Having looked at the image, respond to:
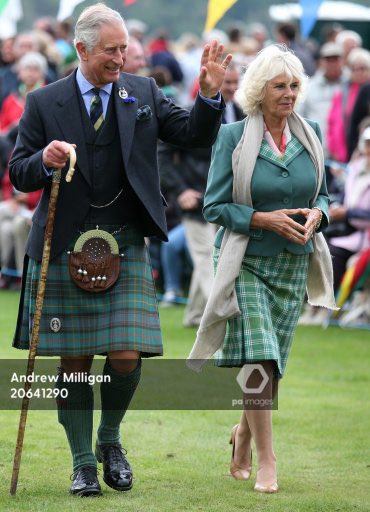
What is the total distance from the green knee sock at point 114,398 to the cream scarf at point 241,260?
1.69 feet

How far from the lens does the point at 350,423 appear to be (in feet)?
29.0

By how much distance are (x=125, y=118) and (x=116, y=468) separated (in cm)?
167

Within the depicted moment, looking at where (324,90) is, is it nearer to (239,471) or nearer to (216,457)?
(216,457)

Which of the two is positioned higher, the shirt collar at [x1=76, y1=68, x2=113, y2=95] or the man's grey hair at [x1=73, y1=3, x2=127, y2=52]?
the man's grey hair at [x1=73, y1=3, x2=127, y2=52]

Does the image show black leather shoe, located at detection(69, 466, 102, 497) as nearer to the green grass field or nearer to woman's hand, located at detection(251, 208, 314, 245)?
the green grass field

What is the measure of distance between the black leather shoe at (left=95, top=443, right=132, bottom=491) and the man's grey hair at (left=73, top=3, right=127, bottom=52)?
192 cm

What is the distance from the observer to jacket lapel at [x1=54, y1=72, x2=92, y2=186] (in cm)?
660

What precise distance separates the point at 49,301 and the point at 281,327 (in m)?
1.24

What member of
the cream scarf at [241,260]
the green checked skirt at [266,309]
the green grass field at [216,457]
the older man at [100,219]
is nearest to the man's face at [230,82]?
the green grass field at [216,457]

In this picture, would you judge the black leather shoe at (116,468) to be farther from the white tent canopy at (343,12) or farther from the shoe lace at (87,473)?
the white tent canopy at (343,12)

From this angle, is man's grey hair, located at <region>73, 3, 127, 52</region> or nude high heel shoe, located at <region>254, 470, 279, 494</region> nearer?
man's grey hair, located at <region>73, 3, 127, 52</region>

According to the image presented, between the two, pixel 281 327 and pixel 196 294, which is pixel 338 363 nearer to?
pixel 196 294

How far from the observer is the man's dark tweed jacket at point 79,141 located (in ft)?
21.6

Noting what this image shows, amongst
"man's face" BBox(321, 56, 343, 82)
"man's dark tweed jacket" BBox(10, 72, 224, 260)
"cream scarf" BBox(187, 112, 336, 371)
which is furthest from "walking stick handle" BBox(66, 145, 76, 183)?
"man's face" BBox(321, 56, 343, 82)
